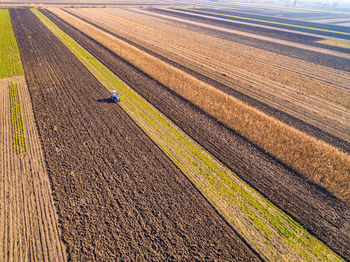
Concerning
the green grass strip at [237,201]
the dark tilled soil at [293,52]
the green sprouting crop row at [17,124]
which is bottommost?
the green grass strip at [237,201]

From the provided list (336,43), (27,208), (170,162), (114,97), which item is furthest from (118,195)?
(336,43)

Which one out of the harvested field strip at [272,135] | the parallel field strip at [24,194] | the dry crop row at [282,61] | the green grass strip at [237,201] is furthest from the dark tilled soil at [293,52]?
the parallel field strip at [24,194]

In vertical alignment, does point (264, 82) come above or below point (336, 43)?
below

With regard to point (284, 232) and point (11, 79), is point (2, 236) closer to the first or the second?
point (284, 232)

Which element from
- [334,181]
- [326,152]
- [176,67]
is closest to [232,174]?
[334,181]

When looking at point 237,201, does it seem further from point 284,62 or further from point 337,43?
point 337,43

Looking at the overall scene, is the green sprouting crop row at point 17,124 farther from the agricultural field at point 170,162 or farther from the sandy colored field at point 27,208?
the sandy colored field at point 27,208
